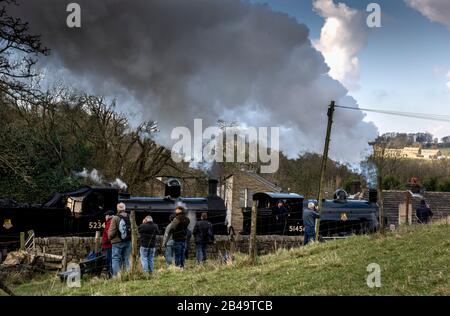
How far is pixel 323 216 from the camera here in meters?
22.8

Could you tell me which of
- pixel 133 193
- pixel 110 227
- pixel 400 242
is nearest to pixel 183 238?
pixel 110 227

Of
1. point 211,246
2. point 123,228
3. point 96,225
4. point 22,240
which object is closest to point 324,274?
point 123,228

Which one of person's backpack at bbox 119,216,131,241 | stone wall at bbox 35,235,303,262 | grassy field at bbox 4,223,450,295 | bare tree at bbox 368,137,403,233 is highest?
bare tree at bbox 368,137,403,233

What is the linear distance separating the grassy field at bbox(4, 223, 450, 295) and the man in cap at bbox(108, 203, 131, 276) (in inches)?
59.4

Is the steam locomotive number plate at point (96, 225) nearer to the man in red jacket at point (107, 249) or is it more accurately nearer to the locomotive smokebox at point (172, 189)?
the locomotive smokebox at point (172, 189)

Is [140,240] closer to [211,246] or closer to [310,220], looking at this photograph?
[310,220]

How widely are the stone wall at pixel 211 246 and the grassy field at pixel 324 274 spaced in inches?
206

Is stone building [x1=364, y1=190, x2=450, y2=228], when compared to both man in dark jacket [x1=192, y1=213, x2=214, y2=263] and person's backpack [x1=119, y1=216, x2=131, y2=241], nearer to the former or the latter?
man in dark jacket [x1=192, y1=213, x2=214, y2=263]

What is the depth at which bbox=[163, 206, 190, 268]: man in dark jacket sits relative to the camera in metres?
14.0

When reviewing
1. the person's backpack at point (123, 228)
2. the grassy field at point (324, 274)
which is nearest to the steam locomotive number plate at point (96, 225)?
the person's backpack at point (123, 228)

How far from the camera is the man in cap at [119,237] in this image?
490 inches

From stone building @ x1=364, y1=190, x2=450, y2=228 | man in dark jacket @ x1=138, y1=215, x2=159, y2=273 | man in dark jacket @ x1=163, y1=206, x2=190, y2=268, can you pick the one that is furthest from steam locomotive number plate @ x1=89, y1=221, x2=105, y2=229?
stone building @ x1=364, y1=190, x2=450, y2=228

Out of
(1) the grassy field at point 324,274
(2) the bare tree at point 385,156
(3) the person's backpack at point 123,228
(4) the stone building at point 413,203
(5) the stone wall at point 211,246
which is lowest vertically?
(5) the stone wall at point 211,246
